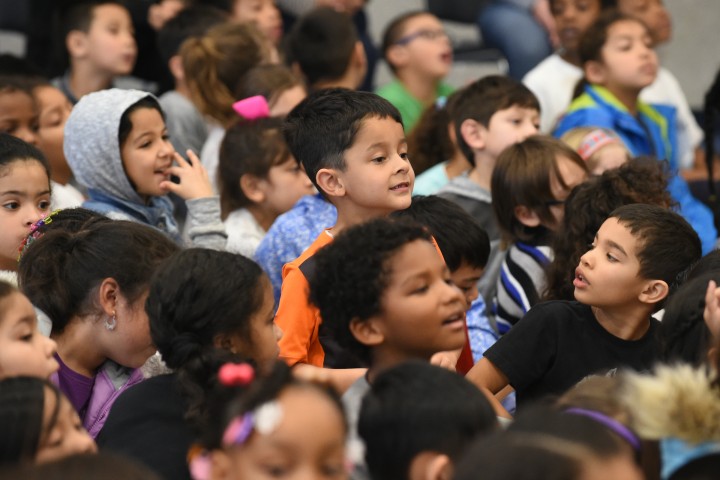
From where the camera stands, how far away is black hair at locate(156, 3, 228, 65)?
17.5 feet

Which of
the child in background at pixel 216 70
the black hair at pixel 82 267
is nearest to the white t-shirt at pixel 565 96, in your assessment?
the child in background at pixel 216 70

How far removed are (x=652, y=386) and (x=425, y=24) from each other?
155 inches

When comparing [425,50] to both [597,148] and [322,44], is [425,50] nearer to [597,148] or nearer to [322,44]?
[322,44]

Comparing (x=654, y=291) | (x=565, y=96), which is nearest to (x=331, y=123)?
(x=654, y=291)

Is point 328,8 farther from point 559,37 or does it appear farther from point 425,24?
point 559,37

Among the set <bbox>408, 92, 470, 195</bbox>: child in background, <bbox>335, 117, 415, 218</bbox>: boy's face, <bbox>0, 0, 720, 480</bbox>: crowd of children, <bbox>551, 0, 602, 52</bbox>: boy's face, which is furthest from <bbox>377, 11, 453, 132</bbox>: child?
<bbox>335, 117, 415, 218</bbox>: boy's face

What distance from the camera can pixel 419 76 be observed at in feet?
18.6

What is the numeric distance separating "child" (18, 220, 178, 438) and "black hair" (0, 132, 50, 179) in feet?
1.81

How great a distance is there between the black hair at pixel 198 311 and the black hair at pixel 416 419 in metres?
0.45

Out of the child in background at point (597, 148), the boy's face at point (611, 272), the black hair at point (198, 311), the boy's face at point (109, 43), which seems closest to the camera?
the black hair at point (198, 311)

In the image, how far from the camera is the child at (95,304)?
278cm

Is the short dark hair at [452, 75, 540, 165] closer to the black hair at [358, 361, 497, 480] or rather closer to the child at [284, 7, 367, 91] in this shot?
the child at [284, 7, 367, 91]

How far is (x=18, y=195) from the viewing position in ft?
10.9

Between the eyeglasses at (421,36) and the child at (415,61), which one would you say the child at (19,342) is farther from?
the eyeglasses at (421,36)
